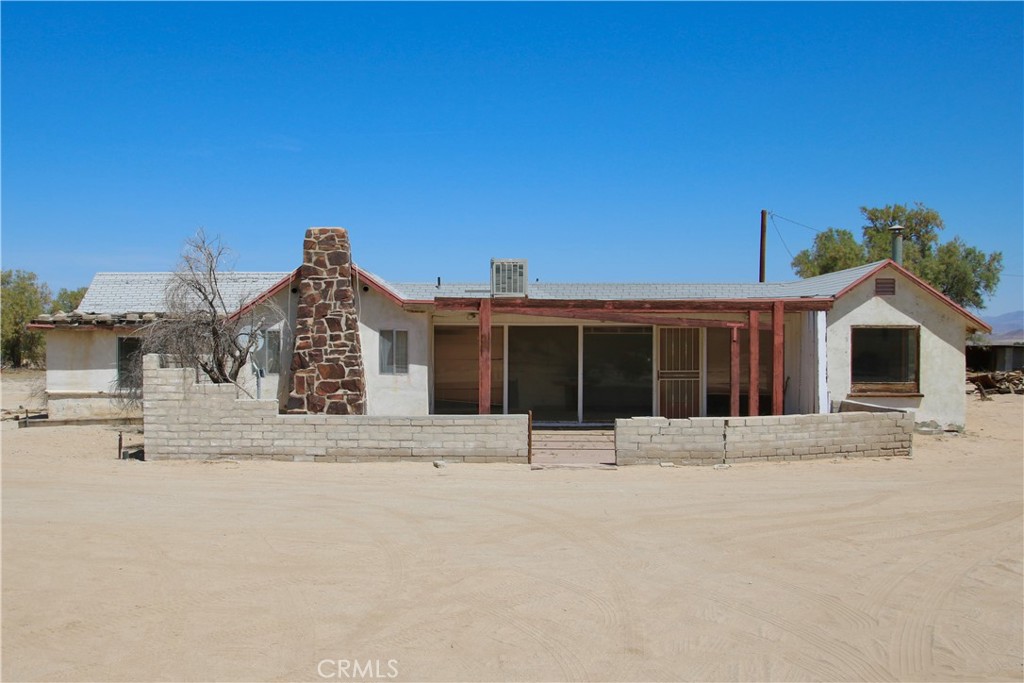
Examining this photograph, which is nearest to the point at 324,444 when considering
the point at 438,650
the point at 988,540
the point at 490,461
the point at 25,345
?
the point at 490,461

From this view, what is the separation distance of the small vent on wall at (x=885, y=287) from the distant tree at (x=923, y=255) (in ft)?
80.6

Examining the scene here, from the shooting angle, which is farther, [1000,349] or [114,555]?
[1000,349]

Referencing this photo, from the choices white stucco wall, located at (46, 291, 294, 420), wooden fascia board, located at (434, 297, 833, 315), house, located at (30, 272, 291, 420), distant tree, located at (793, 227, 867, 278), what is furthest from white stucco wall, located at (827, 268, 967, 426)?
distant tree, located at (793, 227, 867, 278)

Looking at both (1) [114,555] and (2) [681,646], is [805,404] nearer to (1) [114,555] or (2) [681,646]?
(2) [681,646]

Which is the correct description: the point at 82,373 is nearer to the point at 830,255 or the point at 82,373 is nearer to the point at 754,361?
the point at 754,361

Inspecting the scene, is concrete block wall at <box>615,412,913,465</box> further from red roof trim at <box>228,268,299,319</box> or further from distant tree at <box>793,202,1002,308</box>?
distant tree at <box>793,202,1002,308</box>

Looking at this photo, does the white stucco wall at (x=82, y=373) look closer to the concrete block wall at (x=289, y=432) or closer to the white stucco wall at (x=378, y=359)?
the white stucco wall at (x=378, y=359)

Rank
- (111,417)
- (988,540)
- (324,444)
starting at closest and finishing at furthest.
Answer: (988,540), (324,444), (111,417)

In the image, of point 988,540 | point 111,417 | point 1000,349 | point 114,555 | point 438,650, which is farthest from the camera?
point 1000,349

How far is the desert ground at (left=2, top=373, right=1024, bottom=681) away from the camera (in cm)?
586

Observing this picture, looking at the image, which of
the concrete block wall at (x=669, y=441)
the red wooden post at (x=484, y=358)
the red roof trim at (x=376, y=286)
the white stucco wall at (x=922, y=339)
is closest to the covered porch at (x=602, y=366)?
the white stucco wall at (x=922, y=339)

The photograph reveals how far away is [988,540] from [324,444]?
8896 mm

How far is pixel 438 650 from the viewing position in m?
5.96

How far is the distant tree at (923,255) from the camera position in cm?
4112
